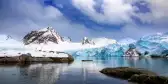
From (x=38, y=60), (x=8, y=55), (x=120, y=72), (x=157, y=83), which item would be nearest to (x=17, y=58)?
(x=8, y=55)

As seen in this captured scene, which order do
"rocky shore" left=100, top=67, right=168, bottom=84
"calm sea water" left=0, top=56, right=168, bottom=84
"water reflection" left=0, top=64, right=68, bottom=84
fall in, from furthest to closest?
"calm sea water" left=0, top=56, right=168, bottom=84
"water reflection" left=0, top=64, right=68, bottom=84
"rocky shore" left=100, top=67, right=168, bottom=84

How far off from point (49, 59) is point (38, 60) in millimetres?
4577

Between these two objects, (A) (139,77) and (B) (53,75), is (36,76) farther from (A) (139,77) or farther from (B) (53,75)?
(A) (139,77)

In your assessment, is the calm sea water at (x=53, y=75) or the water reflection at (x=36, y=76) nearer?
the water reflection at (x=36, y=76)

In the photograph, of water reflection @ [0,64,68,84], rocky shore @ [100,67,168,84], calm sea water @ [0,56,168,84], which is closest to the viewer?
rocky shore @ [100,67,168,84]

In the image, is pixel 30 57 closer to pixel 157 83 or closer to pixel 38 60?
pixel 38 60

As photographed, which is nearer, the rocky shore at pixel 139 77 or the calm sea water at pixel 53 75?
the rocky shore at pixel 139 77

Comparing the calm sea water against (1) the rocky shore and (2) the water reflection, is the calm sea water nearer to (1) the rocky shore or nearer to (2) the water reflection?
(2) the water reflection

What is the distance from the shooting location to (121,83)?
1531 inches

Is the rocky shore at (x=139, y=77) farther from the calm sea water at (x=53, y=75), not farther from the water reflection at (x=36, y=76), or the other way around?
the water reflection at (x=36, y=76)

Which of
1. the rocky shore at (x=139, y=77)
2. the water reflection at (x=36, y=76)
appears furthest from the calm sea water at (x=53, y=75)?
the rocky shore at (x=139, y=77)

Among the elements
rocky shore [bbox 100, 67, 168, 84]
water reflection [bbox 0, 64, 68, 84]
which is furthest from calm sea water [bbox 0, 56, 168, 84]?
rocky shore [bbox 100, 67, 168, 84]

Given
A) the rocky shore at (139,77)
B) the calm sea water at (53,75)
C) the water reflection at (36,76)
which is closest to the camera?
the rocky shore at (139,77)

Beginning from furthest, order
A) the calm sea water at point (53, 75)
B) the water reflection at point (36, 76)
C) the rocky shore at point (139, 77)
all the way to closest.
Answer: the calm sea water at point (53, 75) < the water reflection at point (36, 76) < the rocky shore at point (139, 77)
